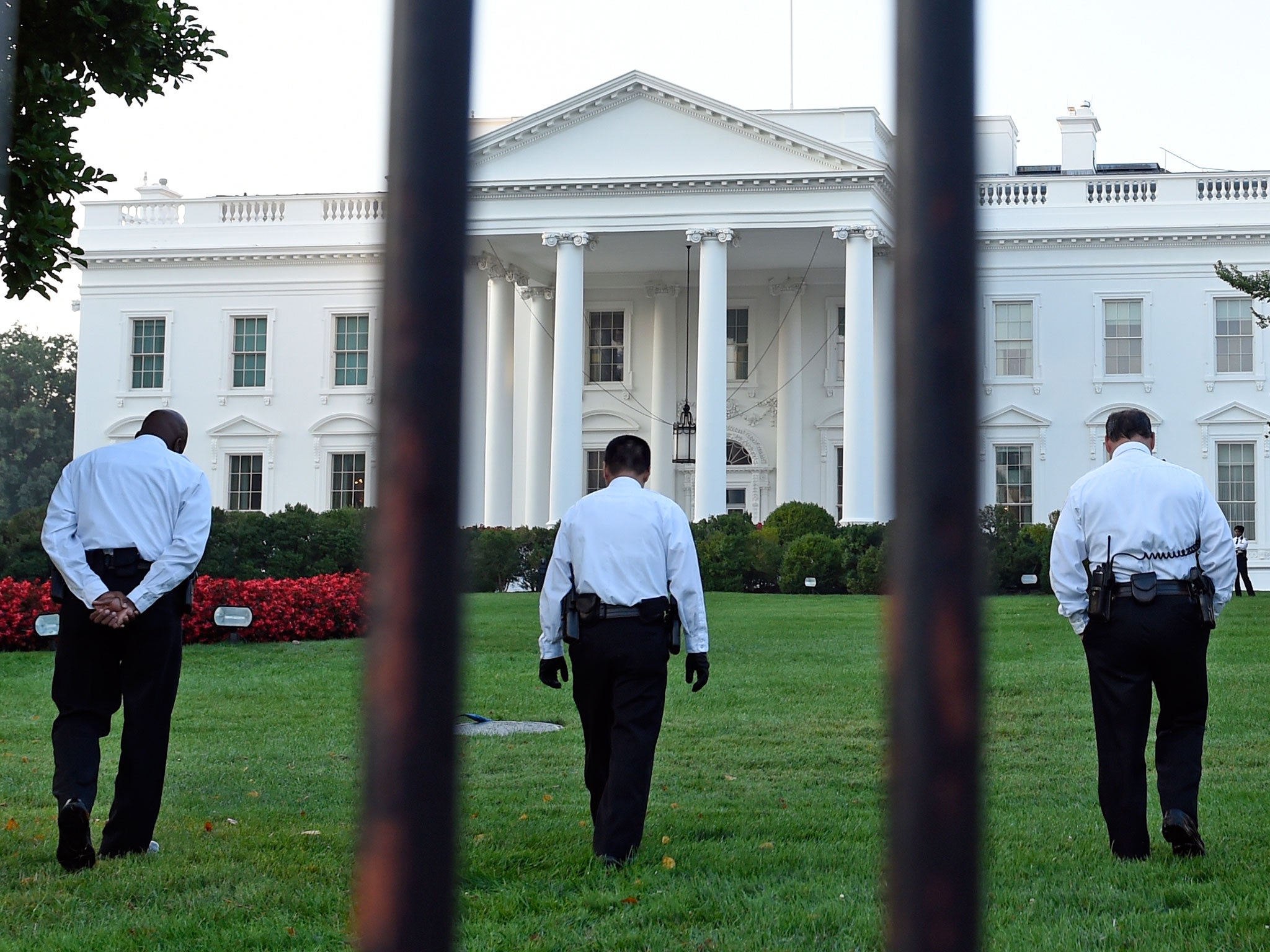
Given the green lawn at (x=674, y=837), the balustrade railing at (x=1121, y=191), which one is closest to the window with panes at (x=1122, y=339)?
the balustrade railing at (x=1121, y=191)

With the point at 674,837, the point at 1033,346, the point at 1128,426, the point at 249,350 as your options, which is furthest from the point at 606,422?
the point at 1128,426

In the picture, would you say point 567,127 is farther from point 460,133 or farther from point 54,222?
point 460,133

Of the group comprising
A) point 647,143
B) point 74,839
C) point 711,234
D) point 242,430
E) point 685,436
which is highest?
point 647,143

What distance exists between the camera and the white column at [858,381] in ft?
105

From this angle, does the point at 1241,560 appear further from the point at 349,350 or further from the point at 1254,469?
the point at 349,350

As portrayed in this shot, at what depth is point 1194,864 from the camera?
6098 millimetres

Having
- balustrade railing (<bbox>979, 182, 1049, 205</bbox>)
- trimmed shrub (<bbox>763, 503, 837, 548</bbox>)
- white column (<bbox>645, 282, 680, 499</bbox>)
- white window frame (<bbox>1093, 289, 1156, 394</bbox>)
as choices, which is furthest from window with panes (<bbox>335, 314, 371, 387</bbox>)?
white window frame (<bbox>1093, 289, 1156, 394</bbox>)

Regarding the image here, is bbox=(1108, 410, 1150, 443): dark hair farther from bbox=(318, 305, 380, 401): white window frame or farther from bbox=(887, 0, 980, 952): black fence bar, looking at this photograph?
bbox=(318, 305, 380, 401): white window frame

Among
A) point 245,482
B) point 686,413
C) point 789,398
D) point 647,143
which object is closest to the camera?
point 647,143

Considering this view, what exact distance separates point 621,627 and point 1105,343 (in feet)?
104

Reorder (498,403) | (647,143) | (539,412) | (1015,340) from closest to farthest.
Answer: (647,143) < (1015,340) < (498,403) < (539,412)

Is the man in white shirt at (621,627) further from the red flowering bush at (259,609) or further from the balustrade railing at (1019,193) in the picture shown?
the balustrade railing at (1019,193)

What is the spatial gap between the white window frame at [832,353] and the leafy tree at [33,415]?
33066mm

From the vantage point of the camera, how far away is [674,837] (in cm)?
686
